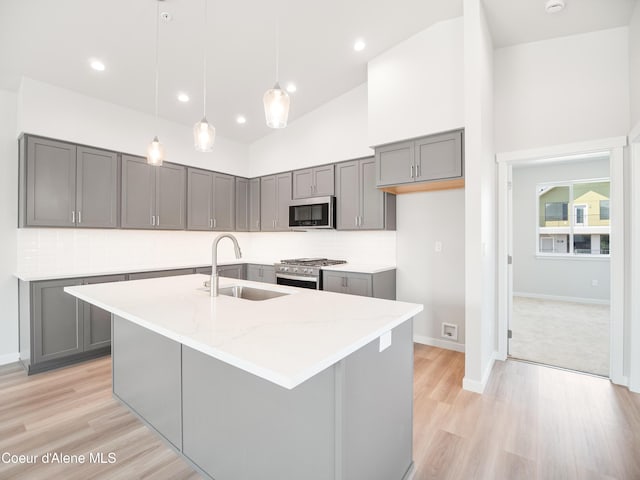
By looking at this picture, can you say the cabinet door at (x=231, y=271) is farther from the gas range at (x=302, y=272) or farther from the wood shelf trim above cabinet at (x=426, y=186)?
the wood shelf trim above cabinet at (x=426, y=186)

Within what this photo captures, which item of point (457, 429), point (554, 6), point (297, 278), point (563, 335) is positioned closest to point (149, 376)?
point (457, 429)

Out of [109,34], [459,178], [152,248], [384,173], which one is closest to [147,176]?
[152,248]

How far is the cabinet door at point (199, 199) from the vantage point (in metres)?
4.39

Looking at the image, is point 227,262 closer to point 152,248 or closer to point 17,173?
point 152,248

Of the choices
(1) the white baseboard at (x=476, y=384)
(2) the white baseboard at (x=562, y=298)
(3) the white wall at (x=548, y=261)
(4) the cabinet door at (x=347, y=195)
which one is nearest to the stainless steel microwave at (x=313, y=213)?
(4) the cabinet door at (x=347, y=195)

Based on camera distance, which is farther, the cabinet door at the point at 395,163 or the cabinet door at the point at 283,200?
the cabinet door at the point at 283,200

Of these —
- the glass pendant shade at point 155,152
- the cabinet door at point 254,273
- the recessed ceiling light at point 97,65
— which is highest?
the recessed ceiling light at point 97,65

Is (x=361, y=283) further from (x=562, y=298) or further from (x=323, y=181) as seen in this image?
(x=562, y=298)

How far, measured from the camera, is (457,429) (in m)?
2.10

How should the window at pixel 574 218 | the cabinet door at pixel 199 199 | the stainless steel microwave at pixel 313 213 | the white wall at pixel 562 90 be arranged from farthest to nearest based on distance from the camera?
the window at pixel 574 218, the cabinet door at pixel 199 199, the stainless steel microwave at pixel 313 213, the white wall at pixel 562 90

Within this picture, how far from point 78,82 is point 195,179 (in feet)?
5.33

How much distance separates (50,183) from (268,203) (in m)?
2.64

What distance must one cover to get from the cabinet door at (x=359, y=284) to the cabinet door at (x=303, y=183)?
4.67ft

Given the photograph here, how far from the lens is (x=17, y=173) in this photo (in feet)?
10.7
